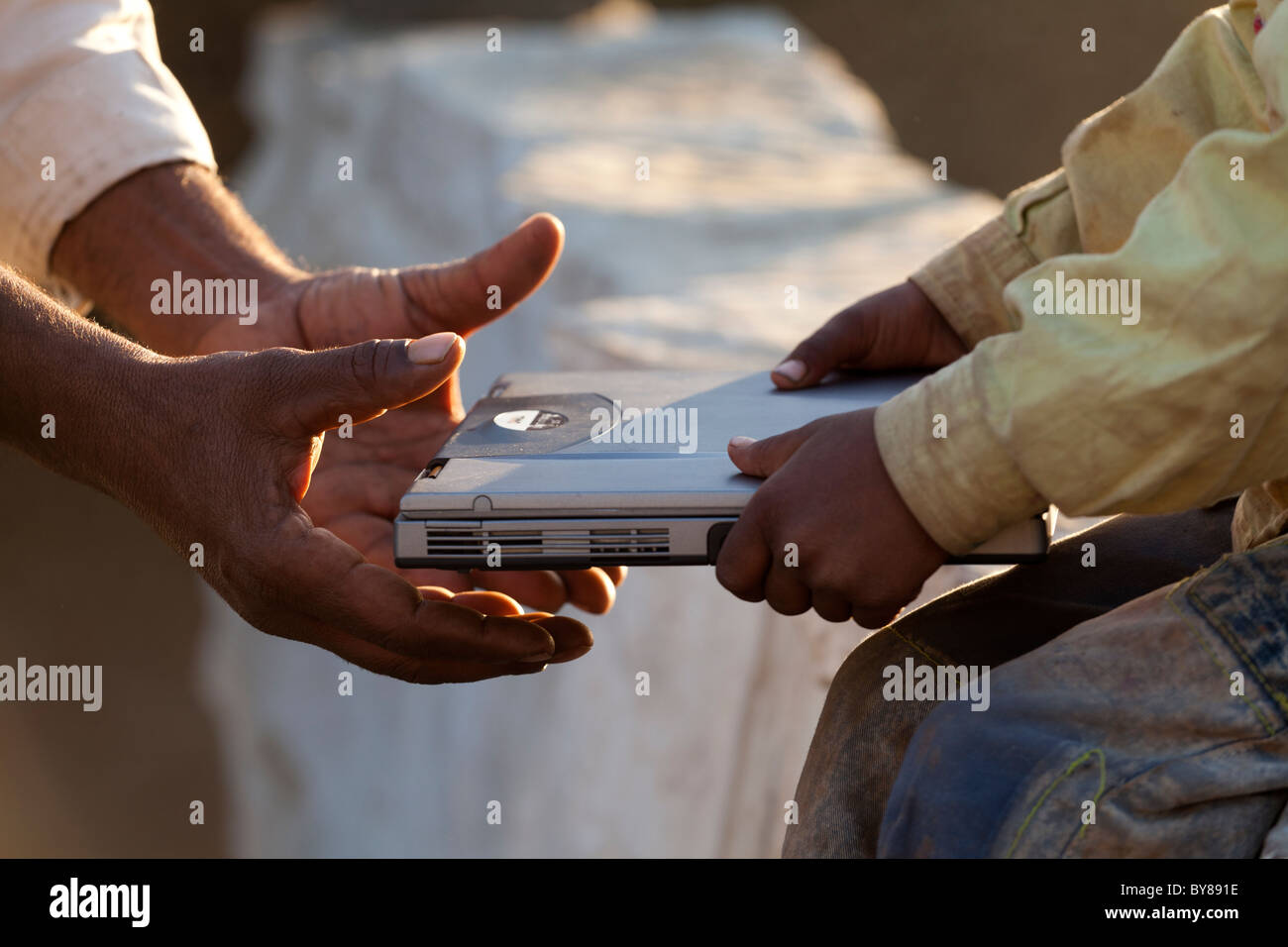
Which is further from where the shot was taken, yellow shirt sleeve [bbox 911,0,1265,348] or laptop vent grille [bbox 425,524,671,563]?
yellow shirt sleeve [bbox 911,0,1265,348]

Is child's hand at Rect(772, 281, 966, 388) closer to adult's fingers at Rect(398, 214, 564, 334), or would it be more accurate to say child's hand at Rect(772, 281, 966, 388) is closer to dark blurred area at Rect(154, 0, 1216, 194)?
adult's fingers at Rect(398, 214, 564, 334)

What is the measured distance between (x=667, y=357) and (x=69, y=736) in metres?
2.72

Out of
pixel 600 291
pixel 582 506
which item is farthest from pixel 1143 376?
pixel 600 291

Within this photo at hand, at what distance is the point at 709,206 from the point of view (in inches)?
125

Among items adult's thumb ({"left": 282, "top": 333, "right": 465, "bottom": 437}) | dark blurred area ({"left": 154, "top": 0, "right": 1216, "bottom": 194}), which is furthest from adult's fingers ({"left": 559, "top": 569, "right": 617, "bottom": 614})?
dark blurred area ({"left": 154, "top": 0, "right": 1216, "bottom": 194})

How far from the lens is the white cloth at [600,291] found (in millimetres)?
1896

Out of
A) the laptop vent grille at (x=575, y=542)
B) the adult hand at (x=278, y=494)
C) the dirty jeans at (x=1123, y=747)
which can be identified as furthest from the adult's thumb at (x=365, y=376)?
the dirty jeans at (x=1123, y=747)

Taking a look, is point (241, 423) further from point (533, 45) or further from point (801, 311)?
point (533, 45)

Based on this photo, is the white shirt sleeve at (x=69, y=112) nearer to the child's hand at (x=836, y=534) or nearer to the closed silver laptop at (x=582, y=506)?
the closed silver laptop at (x=582, y=506)

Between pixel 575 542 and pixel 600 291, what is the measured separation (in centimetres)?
188

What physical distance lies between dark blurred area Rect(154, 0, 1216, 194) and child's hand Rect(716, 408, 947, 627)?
213 inches

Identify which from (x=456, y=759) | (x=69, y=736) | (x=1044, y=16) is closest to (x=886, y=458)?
(x=456, y=759)

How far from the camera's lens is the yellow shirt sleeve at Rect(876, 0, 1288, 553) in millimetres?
736

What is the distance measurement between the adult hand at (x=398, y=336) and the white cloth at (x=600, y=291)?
416mm
